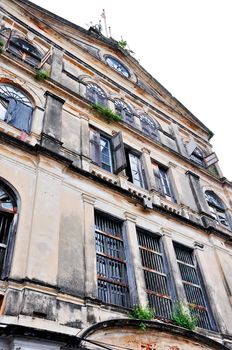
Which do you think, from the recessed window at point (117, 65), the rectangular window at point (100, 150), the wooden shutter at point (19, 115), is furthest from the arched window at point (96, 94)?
the wooden shutter at point (19, 115)

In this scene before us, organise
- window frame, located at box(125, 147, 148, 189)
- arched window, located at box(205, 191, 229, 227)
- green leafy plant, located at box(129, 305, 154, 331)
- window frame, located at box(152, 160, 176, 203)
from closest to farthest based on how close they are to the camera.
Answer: green leafy plant, located at box(129, 305, 154, 331) < window frame, located at box(125, 147, 148, 189) < window frame, located at box(152, 160, 176, 203) < arched window, located at box(205, 191, 229, 227)

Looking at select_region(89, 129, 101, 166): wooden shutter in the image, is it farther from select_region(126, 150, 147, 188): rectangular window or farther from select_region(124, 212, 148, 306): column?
select_region(124, 212, 148, 306): column

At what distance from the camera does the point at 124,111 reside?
525 inches

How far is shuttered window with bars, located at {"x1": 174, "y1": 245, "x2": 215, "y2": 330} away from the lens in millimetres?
8367

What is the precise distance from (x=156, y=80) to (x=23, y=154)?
11158 millimetres

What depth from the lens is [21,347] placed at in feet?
15.4

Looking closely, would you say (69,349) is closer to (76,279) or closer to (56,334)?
(56,334)

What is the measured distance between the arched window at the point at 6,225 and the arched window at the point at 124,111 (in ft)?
23.1

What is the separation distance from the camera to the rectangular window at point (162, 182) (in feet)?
36.1

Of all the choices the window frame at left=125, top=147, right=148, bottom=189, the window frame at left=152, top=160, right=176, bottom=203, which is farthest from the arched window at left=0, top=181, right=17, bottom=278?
the window frame at left=152, top=160, right=176, bottom=203

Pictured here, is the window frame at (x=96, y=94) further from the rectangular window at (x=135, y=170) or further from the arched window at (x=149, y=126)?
the rectangular window at (x=135, y=170)

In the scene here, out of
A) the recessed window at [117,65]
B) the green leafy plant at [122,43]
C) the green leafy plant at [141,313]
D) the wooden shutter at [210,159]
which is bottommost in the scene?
the green leafy plant at [141,313]

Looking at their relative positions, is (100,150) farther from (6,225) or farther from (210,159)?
(210,159)

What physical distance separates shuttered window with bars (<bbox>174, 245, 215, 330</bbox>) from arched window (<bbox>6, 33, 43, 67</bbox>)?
746cm
